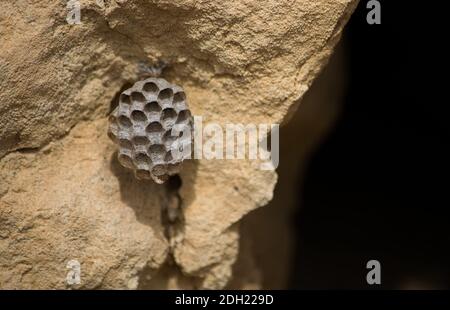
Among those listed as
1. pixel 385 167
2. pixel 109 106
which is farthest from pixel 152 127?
pixel 385 167

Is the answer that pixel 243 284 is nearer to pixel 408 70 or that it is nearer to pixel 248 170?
pixel 248 170

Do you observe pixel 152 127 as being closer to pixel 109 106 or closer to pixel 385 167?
pixel 109 106

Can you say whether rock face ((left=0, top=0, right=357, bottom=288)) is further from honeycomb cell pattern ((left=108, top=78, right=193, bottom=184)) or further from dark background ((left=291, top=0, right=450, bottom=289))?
dark background ((left=291, top=0, right=450, bottom=289))

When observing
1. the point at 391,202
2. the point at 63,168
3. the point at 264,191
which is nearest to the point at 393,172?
the point at 391,202

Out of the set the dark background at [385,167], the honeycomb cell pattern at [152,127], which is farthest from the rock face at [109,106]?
the dark background at [385,167]

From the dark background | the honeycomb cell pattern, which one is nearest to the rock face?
the honeycomb cell pattern
